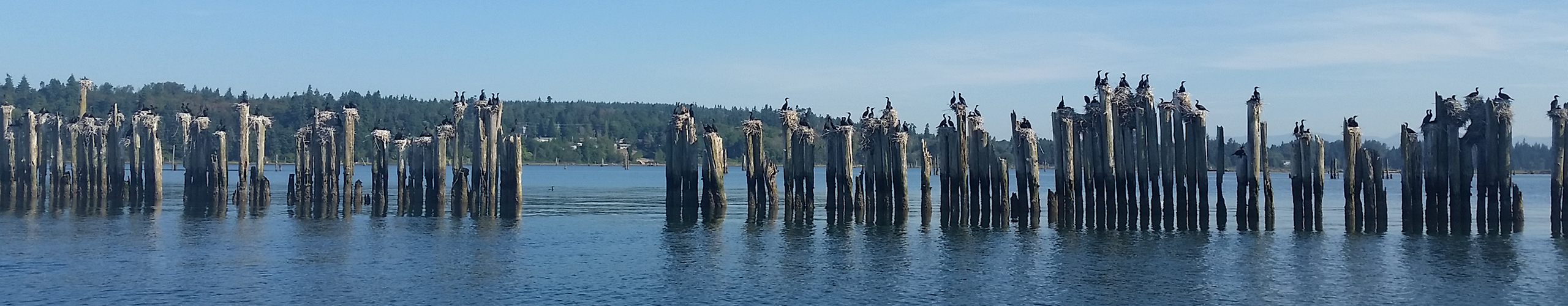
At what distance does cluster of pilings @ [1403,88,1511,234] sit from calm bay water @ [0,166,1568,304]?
3.18 ft

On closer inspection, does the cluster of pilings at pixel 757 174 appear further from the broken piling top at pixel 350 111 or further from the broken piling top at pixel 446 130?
the broken piling top at pixel 350 111

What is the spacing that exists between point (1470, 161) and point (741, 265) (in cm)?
1766

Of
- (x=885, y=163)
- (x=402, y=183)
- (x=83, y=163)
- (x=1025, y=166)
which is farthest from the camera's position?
(x=83, y=163)

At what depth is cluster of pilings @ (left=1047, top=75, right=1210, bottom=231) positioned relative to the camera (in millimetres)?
34938

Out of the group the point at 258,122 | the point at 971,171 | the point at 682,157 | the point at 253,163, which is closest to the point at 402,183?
the point at 253,163

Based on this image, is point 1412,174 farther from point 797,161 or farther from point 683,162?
point 683,162

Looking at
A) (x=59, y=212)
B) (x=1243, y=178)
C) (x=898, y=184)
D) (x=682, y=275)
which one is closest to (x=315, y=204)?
(x=59, y=212)

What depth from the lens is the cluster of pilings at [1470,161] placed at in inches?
1287

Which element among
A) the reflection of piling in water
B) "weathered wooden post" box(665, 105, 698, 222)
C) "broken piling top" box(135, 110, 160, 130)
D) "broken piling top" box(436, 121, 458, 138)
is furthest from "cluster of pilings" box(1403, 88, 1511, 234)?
"broken piling top" box(135, 110, 160, 130)

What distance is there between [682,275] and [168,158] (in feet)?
526

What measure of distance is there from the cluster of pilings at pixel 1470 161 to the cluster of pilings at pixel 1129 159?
16.9 ft

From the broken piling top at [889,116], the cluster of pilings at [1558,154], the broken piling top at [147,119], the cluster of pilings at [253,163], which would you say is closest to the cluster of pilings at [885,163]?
the broken piling top at [889,116]

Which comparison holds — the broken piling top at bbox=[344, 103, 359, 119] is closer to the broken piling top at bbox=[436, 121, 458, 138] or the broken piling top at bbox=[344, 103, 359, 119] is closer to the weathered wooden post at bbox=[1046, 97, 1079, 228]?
the broken piling top at bbox=[436, 121, 458, 138]

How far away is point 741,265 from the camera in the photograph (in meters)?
28.1
